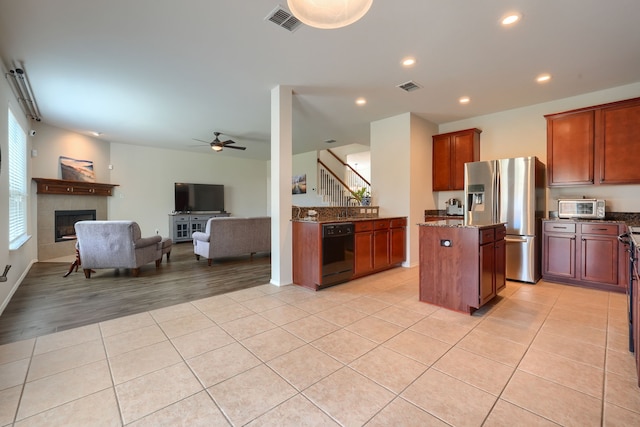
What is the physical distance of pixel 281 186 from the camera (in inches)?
154

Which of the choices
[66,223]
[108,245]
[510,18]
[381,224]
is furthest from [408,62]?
[66,223]

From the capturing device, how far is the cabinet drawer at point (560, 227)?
12.6 feet

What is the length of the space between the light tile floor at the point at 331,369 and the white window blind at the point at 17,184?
106 inches

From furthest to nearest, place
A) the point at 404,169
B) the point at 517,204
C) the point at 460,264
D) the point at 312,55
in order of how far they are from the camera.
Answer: the point at 404,169 < the point at 517,204 < the point at 312,55 < the point at 460,264

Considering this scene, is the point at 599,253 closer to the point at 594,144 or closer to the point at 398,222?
the point at 594,144

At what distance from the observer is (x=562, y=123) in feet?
13.4

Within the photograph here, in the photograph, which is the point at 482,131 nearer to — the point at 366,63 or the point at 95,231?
the point at 366,63

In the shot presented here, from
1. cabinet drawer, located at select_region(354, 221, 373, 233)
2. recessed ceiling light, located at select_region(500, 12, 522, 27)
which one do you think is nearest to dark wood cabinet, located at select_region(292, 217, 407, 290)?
cabinet drawer, located at select_region(354, 221, 373, 233)

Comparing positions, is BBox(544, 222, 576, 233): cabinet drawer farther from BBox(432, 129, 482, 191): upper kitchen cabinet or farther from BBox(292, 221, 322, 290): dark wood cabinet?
BBox(292, 221, 322, 290): dark wood cabinet

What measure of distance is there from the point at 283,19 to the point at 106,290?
3.86 metres

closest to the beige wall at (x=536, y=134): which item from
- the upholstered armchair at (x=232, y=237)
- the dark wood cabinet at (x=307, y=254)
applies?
the dark wood cabinet at (x=307, y=254)

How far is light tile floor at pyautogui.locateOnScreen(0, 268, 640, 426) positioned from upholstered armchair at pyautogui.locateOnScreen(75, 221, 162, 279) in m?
1.94

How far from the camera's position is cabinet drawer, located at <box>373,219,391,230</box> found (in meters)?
4.47

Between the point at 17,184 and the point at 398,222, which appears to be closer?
the point at 17,184
